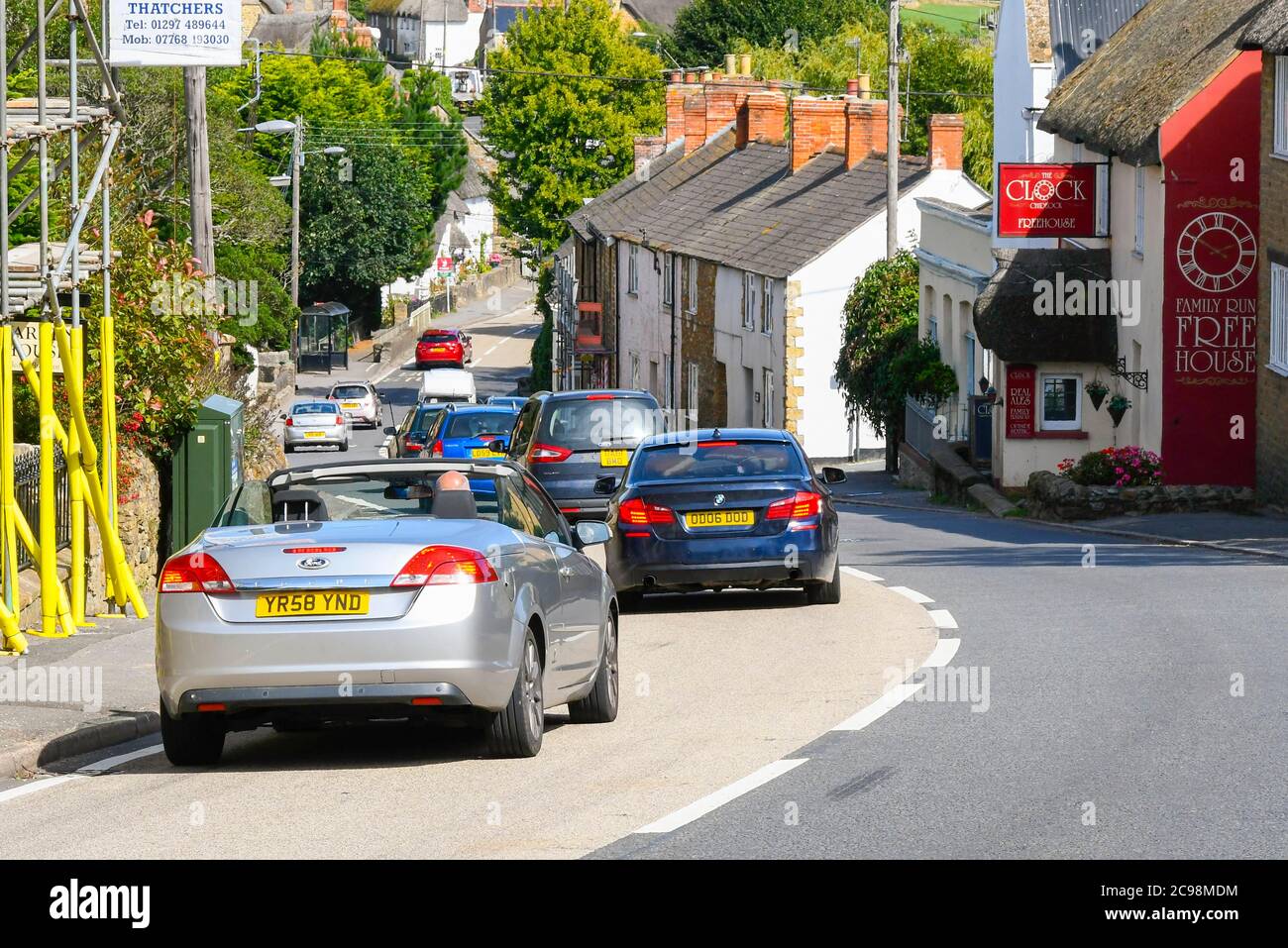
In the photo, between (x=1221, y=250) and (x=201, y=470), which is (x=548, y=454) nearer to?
(x=201, y=470)

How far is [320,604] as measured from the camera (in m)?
9.70

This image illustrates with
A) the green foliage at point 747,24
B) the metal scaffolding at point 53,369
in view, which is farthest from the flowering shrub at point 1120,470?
the green foliage at point 747,24

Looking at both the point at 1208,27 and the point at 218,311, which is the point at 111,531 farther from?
the point at 1208,27

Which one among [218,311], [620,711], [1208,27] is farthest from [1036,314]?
[620,711]

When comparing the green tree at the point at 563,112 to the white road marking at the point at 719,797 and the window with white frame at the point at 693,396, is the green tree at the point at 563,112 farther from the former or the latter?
the white road marking at the point at 719,797

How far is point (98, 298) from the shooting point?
21125 mm

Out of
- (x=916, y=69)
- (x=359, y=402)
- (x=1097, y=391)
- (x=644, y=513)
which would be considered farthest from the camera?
(x=916, y=69)

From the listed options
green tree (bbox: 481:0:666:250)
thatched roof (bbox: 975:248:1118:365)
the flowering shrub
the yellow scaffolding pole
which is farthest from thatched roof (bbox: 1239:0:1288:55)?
green tree (bbox: 481:0:666:250)

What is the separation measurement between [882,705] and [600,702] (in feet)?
5.39

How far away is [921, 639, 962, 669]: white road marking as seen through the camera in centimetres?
1380

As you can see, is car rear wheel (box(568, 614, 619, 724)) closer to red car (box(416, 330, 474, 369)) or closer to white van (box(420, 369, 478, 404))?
white van (box(420, 369, 478, 404))

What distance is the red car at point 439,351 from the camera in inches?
3905

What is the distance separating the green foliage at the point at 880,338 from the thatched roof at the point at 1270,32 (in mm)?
16411

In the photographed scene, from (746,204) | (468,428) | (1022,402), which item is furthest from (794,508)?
(746,204)
